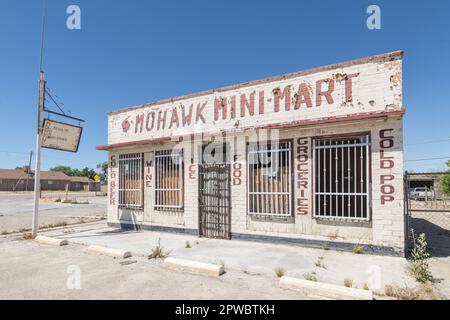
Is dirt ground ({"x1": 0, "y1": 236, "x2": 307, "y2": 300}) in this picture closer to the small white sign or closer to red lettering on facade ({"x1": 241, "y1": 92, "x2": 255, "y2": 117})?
the small white sign

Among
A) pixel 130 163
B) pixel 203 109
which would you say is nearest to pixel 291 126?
pixel 203 109

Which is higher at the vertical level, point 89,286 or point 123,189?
point 123,189

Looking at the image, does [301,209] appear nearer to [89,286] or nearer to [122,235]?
[89,286]

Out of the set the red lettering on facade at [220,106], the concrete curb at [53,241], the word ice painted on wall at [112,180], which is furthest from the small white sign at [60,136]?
the red lettering on facade at [220,106]

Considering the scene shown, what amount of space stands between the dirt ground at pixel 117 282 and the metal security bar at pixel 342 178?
2.86m

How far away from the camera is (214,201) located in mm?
8391

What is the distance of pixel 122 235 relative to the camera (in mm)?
9086

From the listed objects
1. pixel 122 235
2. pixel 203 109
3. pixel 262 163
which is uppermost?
pixel 203 109

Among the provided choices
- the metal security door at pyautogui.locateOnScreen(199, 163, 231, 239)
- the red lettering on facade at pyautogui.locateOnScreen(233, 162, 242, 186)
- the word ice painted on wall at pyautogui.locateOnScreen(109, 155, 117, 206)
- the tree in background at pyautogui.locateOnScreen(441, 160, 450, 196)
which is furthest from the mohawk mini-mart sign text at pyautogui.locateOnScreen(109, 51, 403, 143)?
the tree in background at pyautogui.locateOnScreen(441, 160, 450, 196)

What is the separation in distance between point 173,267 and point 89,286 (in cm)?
159

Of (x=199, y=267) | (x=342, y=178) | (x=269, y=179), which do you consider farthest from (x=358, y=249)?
(x=199, y=267)

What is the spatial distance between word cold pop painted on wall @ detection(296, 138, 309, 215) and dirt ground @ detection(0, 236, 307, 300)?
264cm

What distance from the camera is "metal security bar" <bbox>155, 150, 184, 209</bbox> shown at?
29.8ft
